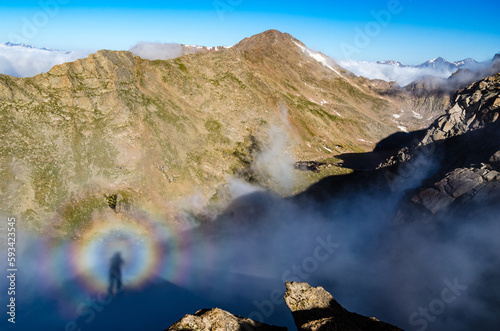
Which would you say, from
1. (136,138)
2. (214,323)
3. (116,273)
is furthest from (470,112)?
(116,273)

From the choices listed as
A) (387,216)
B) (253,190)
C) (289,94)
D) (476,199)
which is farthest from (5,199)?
(289,94)

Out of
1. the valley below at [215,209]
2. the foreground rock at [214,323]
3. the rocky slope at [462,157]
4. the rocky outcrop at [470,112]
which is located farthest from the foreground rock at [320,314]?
the rocky outcrop at [470,112]

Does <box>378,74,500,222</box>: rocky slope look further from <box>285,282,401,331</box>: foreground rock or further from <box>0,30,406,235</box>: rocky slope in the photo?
<box>0,30,406,235</box>: rocky slope

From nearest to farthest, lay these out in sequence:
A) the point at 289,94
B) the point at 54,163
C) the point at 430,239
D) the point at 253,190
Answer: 1. the point at 430,239
2. the point at 54,163
3. the point at 253,190
4. the point at 289,94

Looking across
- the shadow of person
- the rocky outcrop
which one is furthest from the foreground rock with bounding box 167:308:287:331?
the rocky outcrop

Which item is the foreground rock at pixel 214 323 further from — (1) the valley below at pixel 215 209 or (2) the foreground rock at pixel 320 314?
(1) the valley below at pixel 215 209

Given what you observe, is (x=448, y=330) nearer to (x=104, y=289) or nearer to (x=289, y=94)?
(x=104, y=289)
